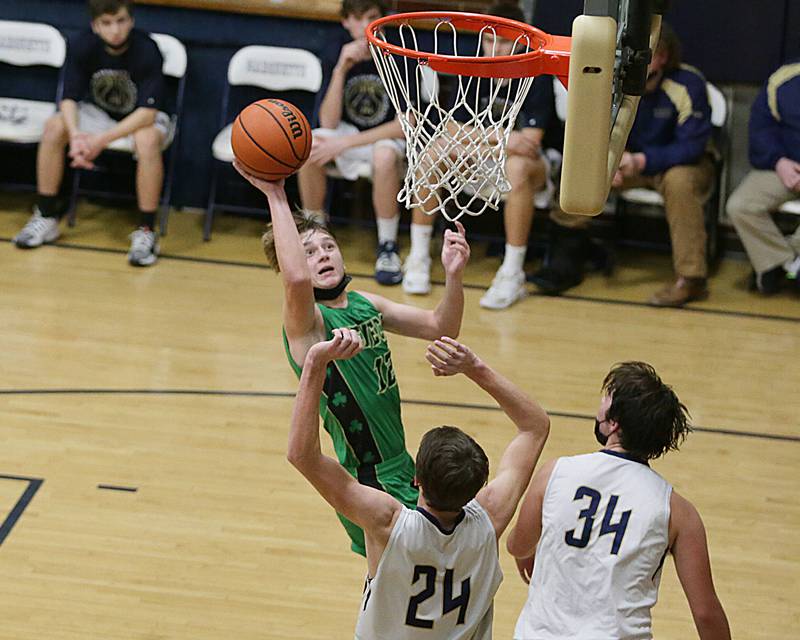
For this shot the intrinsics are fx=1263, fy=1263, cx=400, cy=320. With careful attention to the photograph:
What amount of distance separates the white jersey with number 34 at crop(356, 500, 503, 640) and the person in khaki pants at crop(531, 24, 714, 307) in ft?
16.1

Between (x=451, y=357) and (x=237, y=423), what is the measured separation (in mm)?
2941

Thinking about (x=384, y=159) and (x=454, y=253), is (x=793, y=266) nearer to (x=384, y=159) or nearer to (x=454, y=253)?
(x=384, y=159)

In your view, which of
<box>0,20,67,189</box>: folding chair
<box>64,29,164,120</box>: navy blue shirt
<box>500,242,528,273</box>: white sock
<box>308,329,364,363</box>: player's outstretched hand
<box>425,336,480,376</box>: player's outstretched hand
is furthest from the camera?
<box>0,20,67,189</box>: folding chair

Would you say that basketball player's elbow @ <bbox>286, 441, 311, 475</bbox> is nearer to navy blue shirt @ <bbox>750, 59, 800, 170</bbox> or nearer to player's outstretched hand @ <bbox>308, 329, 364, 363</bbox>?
player's outstretched hand @ <bbox>308, 329, 364, 363</bbox>

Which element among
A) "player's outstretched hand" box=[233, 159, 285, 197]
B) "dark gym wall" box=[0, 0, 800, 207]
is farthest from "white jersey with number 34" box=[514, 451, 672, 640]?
"dark gym wall" box=[0, 0, 800, 207]

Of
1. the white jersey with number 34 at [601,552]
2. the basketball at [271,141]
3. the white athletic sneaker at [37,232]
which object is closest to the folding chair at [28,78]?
the white athletic sneaker at [37,232]

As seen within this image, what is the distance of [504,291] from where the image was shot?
306 inches

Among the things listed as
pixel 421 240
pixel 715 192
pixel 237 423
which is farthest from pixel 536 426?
pixel 715 192

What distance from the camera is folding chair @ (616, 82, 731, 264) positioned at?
8086mm

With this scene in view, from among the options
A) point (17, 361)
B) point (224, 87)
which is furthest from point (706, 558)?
point (224, 87)

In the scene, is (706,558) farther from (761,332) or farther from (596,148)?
(761,332)

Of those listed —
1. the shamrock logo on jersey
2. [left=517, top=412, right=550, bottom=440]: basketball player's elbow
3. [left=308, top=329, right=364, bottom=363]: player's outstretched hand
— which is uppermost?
[left=308, top=329, right=364, bottom=363]: player's outstretched hand

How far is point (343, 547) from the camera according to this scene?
5.07m

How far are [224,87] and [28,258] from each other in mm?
1981
